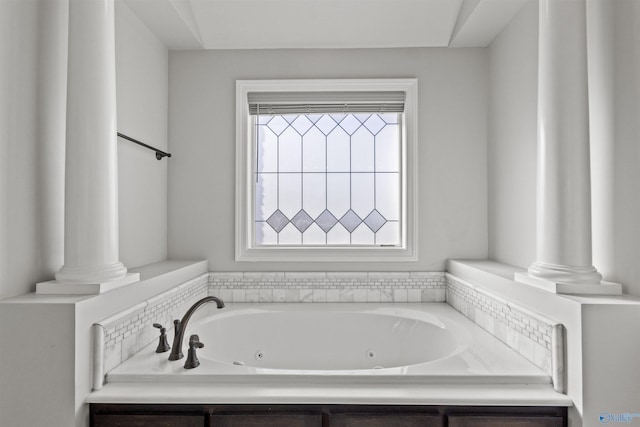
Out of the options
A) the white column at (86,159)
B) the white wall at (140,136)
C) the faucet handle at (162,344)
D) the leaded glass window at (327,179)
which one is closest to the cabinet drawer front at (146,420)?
the faucet handle at (162,344)

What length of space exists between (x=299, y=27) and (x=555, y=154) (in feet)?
5.22

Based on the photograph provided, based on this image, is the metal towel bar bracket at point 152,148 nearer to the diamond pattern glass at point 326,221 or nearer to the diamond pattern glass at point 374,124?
the diamond pattern glass at point 326,221

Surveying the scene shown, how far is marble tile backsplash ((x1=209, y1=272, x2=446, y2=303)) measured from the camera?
225cm

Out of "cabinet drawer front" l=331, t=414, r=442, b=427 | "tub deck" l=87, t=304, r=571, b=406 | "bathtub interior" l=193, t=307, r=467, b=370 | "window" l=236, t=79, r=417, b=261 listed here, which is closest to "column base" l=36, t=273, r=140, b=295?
"tub deck" l=87, t=304, r=571, b=406

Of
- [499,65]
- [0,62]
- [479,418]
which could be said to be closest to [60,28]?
[0,62]

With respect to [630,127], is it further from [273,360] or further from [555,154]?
[273,360]

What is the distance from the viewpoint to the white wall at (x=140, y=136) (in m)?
1.79

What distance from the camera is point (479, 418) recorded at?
115 centimetres

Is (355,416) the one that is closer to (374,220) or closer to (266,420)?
(266,420)

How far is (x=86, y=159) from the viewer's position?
49.9 inches

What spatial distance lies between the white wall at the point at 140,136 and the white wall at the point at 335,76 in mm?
106

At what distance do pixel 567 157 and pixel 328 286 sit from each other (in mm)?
1459

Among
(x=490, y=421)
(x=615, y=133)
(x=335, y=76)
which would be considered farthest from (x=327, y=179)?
(x=490, y=421)

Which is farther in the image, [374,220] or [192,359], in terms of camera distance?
[374,220]
